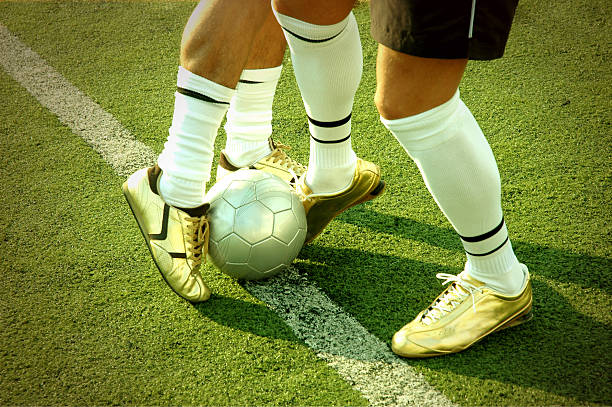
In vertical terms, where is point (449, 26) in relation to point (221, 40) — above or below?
above

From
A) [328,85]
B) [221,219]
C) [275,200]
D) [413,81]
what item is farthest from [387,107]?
[221,219]

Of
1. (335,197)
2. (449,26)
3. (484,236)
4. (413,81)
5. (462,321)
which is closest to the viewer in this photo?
(449,26)

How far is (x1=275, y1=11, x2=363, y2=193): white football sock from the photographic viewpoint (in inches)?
73.8

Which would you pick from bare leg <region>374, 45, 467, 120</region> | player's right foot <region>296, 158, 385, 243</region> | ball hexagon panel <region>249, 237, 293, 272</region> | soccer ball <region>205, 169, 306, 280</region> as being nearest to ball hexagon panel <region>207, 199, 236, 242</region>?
soccer ball <region>205, 169, 306, 280</region>

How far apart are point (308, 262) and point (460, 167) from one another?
837 millimetres

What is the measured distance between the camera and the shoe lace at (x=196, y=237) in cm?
204

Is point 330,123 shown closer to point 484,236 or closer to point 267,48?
point 267,48

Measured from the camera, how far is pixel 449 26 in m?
1.42

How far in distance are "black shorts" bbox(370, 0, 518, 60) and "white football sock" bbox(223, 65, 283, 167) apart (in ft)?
3.06

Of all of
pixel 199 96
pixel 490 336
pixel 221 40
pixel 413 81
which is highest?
pixel 413 81

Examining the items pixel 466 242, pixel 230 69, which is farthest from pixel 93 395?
pixel 466 242

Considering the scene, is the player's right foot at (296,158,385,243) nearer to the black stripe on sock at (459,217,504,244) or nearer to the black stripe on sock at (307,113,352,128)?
the black stripe on sock at (307,113,352,128)

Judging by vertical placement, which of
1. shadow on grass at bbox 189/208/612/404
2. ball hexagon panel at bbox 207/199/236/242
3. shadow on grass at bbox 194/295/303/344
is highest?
ball hexagon panel at bbox 207/199/236/242

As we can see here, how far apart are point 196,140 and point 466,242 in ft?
3.03
